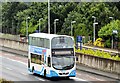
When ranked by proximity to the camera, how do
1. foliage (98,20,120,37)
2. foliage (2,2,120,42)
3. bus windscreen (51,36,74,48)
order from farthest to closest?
foliage (2,2,120,42) < foliage (98,20,120,37) < bus windscreen (51,36,74,48)

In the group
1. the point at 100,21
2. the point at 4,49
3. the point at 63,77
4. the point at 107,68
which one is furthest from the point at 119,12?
the point at 63,77

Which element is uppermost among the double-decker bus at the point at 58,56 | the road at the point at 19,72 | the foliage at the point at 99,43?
the double-decker bus at the point at 58,56

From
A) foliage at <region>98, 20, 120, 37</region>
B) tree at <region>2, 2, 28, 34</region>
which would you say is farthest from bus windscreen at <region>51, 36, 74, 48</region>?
tree at <region>2, 2, 28, 34</region>

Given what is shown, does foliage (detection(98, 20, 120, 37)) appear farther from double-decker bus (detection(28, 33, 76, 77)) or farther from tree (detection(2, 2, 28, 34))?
double-decker bus (detection(28, 33, 76, 77))

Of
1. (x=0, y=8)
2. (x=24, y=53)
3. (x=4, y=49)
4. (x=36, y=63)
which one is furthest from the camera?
(x=0, y=8)

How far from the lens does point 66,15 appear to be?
7725cm

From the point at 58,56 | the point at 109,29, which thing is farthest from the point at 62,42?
the point at 109,29

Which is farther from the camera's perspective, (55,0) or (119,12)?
(55,0)

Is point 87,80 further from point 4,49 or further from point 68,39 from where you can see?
point 4,49

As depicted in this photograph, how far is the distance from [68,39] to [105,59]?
5.80m

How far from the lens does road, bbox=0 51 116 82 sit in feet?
107

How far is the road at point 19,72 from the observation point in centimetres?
3250

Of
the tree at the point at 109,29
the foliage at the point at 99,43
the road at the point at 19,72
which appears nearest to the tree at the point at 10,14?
the foliage at the point at 99,43

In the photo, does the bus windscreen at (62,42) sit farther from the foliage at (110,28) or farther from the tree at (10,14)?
the tree at (10,14)
